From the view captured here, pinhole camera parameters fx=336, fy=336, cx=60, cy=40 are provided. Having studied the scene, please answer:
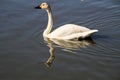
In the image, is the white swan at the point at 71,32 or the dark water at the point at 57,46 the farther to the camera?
the white swan at the point at 71,32

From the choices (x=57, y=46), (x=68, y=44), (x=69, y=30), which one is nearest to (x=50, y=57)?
(x=57, y=46)

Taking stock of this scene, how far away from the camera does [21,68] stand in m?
9.13

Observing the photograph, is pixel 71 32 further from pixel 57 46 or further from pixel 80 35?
pixel 57 46

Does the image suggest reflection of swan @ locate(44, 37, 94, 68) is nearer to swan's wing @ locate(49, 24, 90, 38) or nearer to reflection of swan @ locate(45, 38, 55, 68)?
reflection of swan @ locate(45, 38, 55, 68)

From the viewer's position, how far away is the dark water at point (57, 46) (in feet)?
28.8

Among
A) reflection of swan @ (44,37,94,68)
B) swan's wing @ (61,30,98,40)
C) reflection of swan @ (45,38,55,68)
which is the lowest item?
reflection of swan @ (45,38,55,68)

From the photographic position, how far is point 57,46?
34.5 ft

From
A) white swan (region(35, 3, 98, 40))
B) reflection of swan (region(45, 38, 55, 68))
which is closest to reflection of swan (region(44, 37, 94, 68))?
reflection of swan (region(45, 38, 55, 68))

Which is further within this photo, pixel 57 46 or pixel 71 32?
pixel 71 32

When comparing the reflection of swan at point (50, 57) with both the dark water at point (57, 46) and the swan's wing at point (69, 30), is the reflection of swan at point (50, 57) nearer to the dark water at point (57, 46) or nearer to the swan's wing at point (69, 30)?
the dark water at point (57, 46)

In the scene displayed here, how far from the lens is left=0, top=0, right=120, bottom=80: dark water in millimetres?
8781

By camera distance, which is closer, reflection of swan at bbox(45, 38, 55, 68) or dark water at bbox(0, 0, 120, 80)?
dark water at bbox(0, 0, 120, 80)

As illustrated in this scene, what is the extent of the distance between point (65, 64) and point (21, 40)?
2289mm

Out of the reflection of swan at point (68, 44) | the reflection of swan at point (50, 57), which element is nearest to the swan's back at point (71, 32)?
the reflection of swan at point (68, 44)
